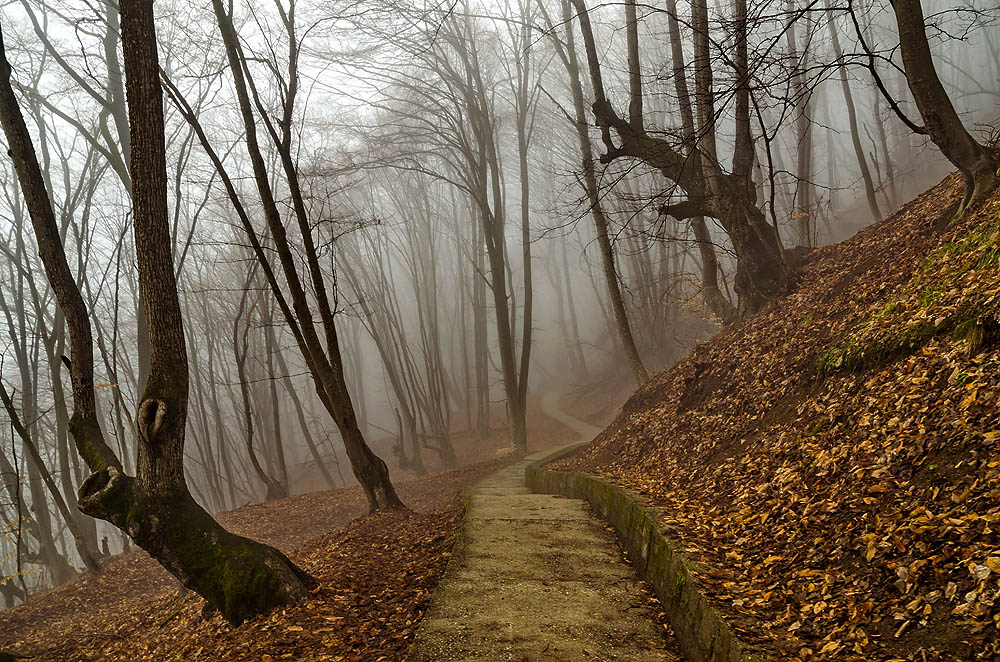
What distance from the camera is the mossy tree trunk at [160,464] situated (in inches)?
177

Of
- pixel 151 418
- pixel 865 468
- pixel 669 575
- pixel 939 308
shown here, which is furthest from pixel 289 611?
pixel 939 308

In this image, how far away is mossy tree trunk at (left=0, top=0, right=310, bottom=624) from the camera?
449 cm

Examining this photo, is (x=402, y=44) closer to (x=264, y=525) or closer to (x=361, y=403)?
(x=264, y=525)

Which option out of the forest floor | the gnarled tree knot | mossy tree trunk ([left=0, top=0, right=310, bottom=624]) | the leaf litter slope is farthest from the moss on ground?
the gnarled tree knot

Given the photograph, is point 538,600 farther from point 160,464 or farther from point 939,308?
point 939,308

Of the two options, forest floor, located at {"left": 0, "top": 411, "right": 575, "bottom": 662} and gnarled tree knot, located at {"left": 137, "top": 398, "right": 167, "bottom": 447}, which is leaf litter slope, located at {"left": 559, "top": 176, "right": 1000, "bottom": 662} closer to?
forest floor, located at {"left": 0, "top": 411, "right": 575, "bottom": 662}

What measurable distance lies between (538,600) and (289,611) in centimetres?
178

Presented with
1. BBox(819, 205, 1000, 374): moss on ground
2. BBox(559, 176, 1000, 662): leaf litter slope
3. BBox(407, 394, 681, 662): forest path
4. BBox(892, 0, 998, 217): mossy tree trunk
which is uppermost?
BBox(892, 0, 998, 217): mossy tree trunk

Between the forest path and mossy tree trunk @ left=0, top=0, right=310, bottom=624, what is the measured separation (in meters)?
1.33

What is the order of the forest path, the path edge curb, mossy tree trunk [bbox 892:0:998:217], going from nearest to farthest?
the path edge curb → the forest path → mossy tree trunk [bbox 892:0:998:217]

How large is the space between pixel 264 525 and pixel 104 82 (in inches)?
376

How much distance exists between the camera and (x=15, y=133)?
5480 mm

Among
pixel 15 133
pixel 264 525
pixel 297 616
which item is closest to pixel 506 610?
pixel 297 616

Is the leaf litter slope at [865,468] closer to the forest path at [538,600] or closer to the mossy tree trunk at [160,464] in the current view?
the forest path at [538,600]
